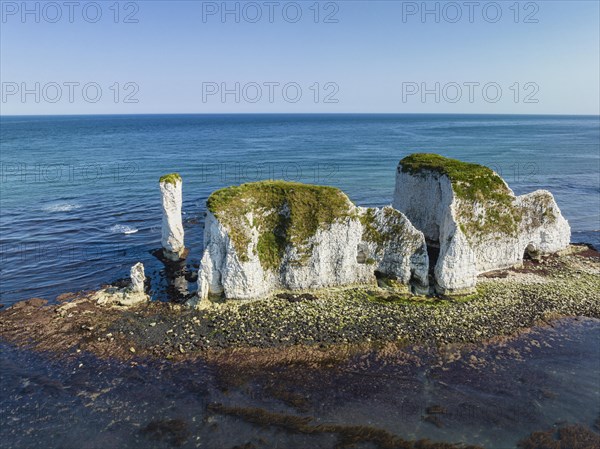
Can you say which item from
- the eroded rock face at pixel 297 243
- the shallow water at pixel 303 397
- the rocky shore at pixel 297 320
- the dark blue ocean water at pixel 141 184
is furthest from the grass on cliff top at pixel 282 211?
the dark blue ocean water at pixel 141 184

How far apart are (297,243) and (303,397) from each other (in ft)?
36.7

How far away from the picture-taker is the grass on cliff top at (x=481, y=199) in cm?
3173

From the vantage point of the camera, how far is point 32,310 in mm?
28844

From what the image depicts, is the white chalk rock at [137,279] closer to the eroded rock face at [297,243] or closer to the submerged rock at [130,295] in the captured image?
the submerged rock at [130,295]

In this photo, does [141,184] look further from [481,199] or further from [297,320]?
[481,199]

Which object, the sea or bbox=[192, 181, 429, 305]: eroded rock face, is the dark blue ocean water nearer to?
the sea

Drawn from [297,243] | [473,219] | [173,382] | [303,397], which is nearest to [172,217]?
[297,243]

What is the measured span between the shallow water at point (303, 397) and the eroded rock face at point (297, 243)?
277 inches

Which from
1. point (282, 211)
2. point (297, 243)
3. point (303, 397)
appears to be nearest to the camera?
point (303, 397)

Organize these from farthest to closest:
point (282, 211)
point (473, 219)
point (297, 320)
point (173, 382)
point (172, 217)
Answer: point (172, 217) < point (473, 219) < point (282, 211) < point (297, 320) < point (173, 382)

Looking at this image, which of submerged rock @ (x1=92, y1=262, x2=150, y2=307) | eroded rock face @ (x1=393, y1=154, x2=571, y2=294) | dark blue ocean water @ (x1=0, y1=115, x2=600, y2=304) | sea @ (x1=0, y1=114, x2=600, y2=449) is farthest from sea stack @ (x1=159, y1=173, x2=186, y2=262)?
eroded rock face @ (x1=393, y1=154, x2=571, y2=294)

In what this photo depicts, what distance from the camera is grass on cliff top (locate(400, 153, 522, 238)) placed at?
31.7 meters

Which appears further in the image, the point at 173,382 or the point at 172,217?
the point at 172,217

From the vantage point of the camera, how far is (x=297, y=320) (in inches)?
1045
